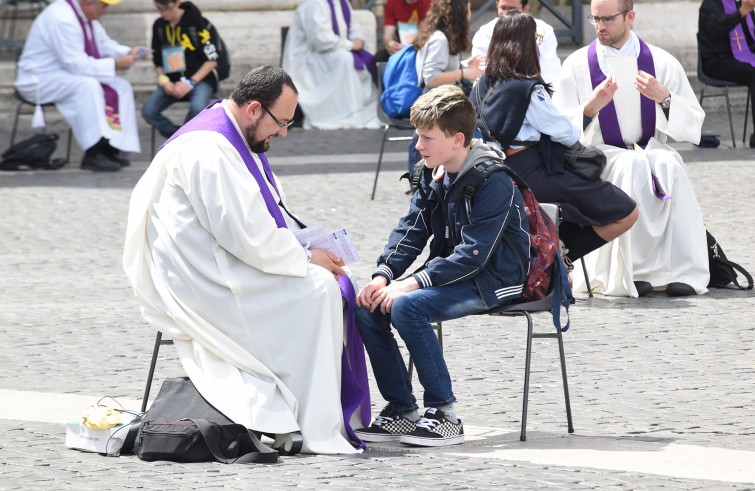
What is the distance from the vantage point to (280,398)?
5.18 metres

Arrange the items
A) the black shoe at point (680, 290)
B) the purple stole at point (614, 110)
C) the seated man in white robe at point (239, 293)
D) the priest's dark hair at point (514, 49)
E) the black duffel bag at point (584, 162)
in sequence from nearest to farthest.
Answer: the seated man in white robe at point (239, 293) < the priest's dark hair at point (514, 49) < the black duffel bag at point (584, 162) < the black shoe at point (680, 290) < the purple stole at point (614, 110)

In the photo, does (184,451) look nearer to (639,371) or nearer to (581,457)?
(581,457)

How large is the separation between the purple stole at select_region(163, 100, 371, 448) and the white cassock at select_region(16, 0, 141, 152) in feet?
25.6

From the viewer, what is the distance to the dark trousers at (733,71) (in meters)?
13.4

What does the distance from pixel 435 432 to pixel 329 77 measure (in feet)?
34.2

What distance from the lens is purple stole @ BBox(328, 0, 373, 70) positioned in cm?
1524

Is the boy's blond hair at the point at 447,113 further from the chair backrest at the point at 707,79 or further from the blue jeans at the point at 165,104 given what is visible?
the chair backrest at the point at 707,79

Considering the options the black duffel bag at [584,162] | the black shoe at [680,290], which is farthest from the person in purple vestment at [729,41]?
the black duffel bag at [584,162]

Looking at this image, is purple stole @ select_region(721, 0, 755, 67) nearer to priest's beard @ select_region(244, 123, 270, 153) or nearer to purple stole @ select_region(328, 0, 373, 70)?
purple stole @ select_region(328, 0, 373, 70)

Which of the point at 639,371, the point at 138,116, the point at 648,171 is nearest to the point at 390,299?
the point at 639,371

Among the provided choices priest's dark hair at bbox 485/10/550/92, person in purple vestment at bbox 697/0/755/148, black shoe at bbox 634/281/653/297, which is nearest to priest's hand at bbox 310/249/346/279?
priest's dark hair at bbox 485/10/550/92

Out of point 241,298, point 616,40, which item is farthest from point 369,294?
point 616,40

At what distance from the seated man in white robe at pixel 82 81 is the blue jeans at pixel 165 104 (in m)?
0.18

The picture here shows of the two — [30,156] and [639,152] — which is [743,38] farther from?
[30,156]
